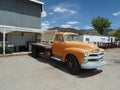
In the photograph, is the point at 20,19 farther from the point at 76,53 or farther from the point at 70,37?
the point at 76,53

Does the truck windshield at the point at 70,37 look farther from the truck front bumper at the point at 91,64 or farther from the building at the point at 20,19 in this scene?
the building at the point at 20,19

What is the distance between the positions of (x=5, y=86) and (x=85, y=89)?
316 centimetres

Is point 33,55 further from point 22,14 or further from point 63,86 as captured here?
point 63,86

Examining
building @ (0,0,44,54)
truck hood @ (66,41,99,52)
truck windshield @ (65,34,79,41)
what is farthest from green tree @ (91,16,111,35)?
truck hood @ (66,41,99,52)

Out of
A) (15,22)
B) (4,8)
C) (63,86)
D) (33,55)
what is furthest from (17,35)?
(63,86)

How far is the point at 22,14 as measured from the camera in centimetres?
1702

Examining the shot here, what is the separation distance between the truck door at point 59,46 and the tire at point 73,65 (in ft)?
3.03

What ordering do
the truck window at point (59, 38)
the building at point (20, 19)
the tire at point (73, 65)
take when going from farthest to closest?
the building at point (20, 19) → the truck window at point (59, 38) → the tire at point (73, 65)

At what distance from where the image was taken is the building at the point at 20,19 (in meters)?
15.5

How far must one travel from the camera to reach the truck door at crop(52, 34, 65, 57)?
9157 millimetres

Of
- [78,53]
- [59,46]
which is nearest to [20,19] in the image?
[59,46]

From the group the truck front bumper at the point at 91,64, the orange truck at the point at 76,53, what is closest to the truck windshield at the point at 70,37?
the orange truck at the point at 76,53

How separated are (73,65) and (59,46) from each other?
6.09ft

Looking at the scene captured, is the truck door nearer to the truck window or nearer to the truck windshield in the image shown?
the truck window
